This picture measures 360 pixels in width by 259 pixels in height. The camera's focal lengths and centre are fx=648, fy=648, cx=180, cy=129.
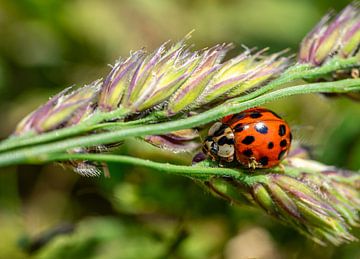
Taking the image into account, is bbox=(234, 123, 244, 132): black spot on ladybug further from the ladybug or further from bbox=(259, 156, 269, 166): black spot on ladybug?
bbox=(259, 156, 269, 166): black spot on ladybug

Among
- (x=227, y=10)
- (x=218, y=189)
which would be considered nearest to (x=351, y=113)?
(x=227, y=10)

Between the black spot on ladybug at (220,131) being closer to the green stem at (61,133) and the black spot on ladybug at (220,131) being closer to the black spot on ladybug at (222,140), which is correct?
the black spot on ladybug at (222,140)

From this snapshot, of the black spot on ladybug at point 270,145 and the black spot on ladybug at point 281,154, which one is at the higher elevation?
the black spot on ladybug at point 270,145

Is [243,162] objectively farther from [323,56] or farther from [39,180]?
[39,180]

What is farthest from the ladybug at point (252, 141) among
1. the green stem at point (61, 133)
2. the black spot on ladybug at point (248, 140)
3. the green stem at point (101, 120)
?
the green stem at point (61, 133)

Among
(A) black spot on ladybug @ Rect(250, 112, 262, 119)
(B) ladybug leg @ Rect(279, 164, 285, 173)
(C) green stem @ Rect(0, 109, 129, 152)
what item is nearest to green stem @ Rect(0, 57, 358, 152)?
(C) green stem @ Rect(0, 109, 129, 152)

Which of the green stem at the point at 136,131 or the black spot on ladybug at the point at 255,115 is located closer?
the green stem at the point at 136,131

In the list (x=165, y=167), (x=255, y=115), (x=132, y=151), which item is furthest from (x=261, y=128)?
(x=132, y=151)
